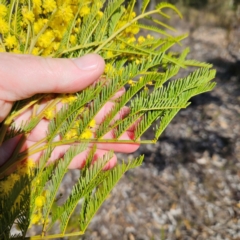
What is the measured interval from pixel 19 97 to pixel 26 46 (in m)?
0.17

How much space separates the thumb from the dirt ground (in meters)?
1.93

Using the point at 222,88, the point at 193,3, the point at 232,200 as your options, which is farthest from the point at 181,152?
the point at 193,3

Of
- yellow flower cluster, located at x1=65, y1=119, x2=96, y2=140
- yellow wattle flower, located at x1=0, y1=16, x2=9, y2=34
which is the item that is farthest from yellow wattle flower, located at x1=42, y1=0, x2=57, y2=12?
yellow flower cluster, located at x1=65, y1=119, x2=96, y2=140

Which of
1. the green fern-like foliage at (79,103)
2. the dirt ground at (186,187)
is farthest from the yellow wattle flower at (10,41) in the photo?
the dirt ground at (186,187)

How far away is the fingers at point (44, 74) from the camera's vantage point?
3.12 ft

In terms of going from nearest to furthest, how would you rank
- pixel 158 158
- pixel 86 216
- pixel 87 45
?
1. pixel 86 216
2. pixel 87 45
3. pixel 158 158

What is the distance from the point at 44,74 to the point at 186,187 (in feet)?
7.71

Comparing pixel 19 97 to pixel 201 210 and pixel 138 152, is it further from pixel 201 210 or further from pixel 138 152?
pixel 138 152

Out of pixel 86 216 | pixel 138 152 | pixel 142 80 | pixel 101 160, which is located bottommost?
pixel 138 152

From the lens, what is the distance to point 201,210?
9.17 ft

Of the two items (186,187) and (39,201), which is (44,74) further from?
(186,187)

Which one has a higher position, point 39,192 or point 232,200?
point 39,192

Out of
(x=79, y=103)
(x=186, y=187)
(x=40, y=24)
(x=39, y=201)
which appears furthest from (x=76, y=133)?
(x=186, y=187)

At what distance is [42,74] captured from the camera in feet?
3.30
